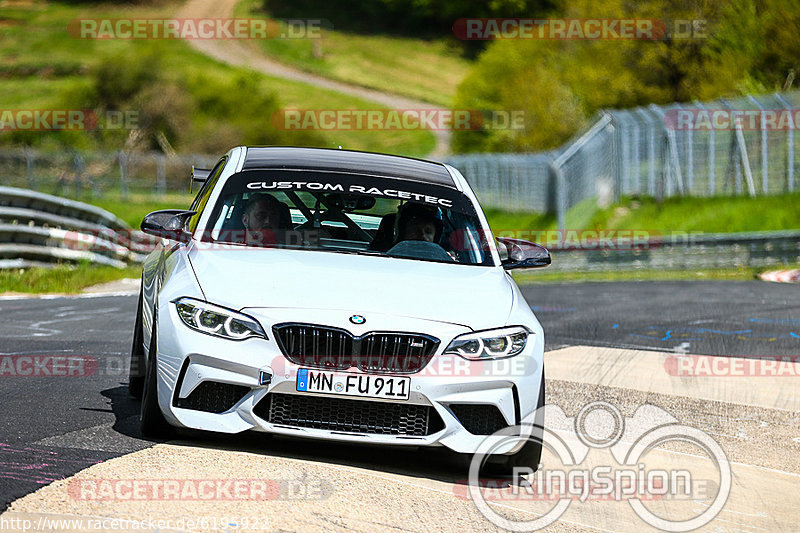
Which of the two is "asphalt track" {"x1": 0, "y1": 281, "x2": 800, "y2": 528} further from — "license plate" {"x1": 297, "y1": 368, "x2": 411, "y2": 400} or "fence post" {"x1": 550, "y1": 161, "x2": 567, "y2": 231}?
"fence post" {"x1": 550, "y1": 161, "x2": 567, "y2": 231}

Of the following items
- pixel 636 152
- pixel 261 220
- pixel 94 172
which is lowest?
pixel 261 220

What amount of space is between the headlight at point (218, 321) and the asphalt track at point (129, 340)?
645mm

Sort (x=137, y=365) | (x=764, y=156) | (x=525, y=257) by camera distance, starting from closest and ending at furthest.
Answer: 1. (x=525, y=257)
2. (x=137, y=365)
3. (x=764, y=156)

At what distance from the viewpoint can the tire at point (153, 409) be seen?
6340 millimetres

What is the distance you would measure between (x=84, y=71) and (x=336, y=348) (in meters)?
88.7

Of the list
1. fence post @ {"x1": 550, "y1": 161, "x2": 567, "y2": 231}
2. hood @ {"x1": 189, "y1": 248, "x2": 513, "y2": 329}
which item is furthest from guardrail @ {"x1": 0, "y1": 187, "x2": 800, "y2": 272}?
hood @ {"x1": 189, "y1": 248, "x2": 513, "y2": 329}

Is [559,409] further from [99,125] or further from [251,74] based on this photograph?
[251,74]

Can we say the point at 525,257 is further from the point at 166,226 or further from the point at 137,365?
the point at 137,365

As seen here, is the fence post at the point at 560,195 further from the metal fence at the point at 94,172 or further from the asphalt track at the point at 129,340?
the metal fence at the point at 94,172

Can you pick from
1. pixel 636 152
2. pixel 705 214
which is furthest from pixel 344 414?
pixel 636 152

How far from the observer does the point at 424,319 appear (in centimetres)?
620

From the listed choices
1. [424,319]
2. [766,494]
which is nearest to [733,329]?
[766,494]

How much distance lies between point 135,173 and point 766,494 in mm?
58111

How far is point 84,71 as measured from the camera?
9081 cm
